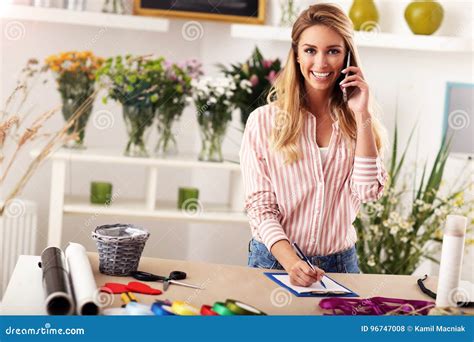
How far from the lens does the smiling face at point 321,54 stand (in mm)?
1752

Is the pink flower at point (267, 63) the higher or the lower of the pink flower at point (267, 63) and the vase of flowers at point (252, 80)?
the higher

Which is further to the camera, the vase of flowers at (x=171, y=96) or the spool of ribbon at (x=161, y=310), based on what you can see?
the vase of flowers at (x=171, y=96)

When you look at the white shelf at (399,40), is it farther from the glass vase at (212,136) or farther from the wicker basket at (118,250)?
the wicker basket at (118,250)

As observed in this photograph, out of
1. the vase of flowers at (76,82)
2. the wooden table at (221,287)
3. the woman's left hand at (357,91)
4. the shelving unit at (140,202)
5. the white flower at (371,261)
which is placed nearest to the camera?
the wooden table at (221,287)

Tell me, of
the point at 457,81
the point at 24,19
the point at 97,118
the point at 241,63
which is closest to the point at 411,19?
the point at 457,81

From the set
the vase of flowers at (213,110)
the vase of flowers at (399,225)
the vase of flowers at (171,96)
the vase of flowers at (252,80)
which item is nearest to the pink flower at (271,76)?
the vase of flowers at (252,80)

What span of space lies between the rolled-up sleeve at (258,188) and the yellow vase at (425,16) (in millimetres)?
1296


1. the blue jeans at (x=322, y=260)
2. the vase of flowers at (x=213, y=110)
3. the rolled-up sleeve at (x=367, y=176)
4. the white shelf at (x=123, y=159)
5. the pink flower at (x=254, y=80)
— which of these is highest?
the pink flower at (x=254, y=80)

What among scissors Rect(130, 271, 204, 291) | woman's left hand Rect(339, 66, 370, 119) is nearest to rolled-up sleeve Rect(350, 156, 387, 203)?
woman's left hand Rect(339, 66, 370, 119)
